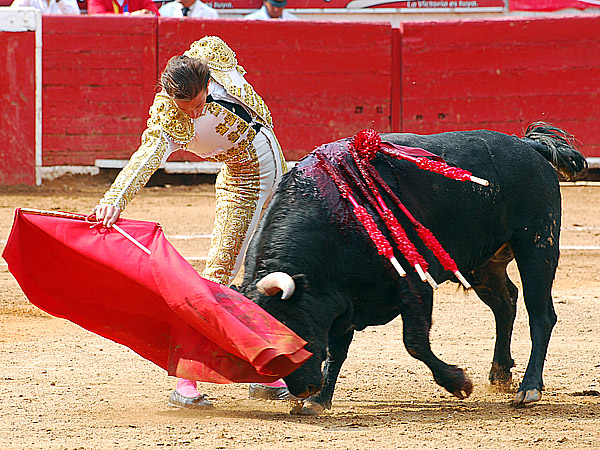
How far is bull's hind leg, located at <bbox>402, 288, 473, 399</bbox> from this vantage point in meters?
3.04

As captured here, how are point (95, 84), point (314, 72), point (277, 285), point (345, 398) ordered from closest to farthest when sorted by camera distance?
point (277, 285), point (345, 398), point (95, 84), point (314, 72)

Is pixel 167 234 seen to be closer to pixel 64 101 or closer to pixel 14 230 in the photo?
pixel 64 101

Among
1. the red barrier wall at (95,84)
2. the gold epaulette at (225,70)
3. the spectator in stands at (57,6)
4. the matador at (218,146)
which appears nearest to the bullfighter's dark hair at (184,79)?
the matador at (218,146)

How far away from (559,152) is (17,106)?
6477 mm

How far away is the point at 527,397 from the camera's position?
3.21m

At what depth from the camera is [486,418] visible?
3053mm

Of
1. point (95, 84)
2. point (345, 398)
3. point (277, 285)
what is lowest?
point (345, 398)

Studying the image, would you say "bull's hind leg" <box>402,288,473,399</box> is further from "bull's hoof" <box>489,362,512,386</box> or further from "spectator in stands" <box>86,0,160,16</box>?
"spectator in stands" <box>86,0,160,16</box>

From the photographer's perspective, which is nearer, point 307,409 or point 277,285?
point 277,285

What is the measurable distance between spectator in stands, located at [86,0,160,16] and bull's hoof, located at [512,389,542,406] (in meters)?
6.99

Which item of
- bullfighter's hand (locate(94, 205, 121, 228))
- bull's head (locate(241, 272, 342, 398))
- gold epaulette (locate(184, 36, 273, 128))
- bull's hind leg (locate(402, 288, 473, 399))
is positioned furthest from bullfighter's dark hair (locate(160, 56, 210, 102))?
bull's hind leg (locate(402, 288, 473, 399))

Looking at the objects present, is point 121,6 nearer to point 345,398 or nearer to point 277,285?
point 345,398

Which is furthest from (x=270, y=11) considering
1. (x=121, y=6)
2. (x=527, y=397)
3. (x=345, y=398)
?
(x=527, y=397)

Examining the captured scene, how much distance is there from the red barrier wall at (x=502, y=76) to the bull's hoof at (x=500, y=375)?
19.4 feet
